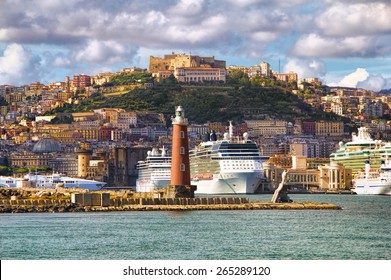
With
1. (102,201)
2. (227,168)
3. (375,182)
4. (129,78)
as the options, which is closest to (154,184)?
(227,168)

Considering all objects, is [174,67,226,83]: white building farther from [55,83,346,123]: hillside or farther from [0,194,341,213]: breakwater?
[0,194,341,213]: breakwater

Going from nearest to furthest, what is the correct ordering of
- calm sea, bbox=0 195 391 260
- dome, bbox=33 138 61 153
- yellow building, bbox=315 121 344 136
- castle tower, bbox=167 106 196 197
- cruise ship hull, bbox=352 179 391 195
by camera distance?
calm sea, bbox=0 195 391 260
castle tower, bbox=167 106 196 197
cruise ship hull, bbox=352 179 391 195
dome, bbox=33 138 61 153
yellow building, bbox=315 121 344 136

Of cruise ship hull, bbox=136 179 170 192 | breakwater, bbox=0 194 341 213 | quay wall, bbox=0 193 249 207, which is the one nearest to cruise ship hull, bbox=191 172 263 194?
cruise ship hull, bbox=136 179 170 192

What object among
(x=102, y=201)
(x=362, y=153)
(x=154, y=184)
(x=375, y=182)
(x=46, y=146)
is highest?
(x=46, y=146)

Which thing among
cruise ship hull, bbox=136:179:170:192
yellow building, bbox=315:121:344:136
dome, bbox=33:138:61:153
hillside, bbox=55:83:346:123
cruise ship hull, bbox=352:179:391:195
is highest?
hillside, bbox=55:83:346:123

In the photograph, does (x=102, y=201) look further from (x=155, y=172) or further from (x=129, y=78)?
(x=129, y=78)
